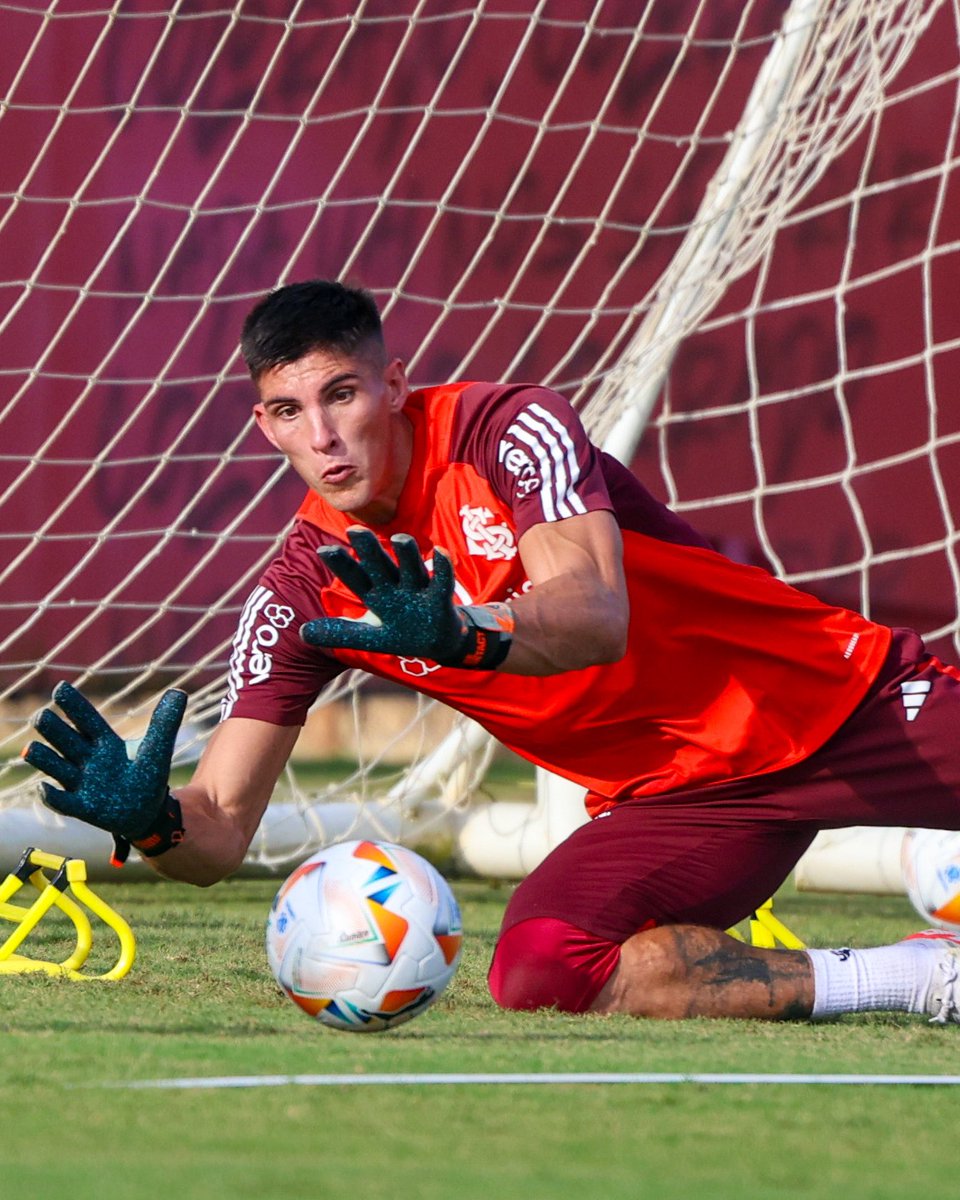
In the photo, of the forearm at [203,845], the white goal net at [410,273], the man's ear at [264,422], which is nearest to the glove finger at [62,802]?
the forearm at [203,845]

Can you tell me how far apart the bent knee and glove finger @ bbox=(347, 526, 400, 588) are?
90cm

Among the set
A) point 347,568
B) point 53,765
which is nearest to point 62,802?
point 53,765

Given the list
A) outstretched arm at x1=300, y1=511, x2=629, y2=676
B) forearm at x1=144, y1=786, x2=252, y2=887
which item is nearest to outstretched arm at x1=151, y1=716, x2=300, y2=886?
forearm at x1=144, y1=786, x2=252, y2=887

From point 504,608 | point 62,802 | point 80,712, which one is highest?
point 504,608

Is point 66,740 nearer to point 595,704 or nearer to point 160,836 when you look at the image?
point 160,836

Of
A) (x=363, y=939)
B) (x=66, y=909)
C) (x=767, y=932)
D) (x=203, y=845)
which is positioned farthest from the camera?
(x=767, y=932)

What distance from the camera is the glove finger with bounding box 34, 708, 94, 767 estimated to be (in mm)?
2553

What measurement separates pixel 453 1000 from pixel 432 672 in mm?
538

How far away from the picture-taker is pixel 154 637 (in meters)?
7.82

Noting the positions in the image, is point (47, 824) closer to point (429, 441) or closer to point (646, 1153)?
point (429, 441)

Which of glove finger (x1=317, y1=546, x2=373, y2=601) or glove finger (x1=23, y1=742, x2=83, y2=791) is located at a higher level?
glove finger (x1=317, y1=546, x2=373, y2=601)

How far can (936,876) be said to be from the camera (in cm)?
368

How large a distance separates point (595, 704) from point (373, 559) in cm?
92

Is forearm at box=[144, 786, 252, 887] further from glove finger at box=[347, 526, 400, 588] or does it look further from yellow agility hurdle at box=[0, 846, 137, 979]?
glove finger at box=[347, 526, 400, 588]
